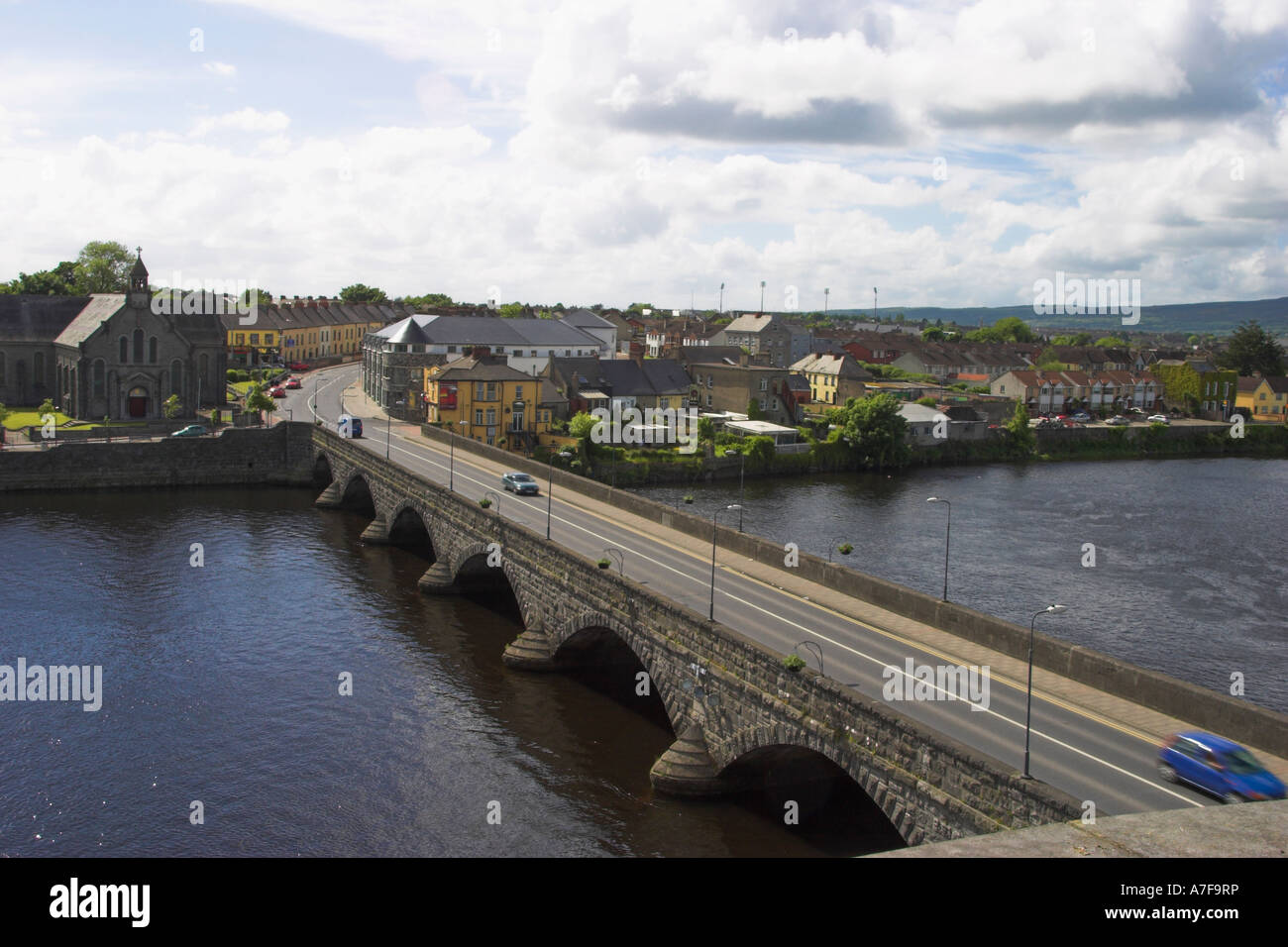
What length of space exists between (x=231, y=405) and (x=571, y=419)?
127 ft

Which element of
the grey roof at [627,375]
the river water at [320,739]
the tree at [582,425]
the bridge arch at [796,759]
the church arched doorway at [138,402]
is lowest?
the river water at [320,739]

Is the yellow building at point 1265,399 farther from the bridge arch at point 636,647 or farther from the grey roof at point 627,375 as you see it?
the bridge arch at point 636,647

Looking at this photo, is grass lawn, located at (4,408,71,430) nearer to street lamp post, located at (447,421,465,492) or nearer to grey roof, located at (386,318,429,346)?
grey roof, located at (386,318,429,346)

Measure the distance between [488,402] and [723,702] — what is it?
72946mm

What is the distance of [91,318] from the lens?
106938mm

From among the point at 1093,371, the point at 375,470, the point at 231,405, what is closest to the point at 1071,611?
the point at 375,470

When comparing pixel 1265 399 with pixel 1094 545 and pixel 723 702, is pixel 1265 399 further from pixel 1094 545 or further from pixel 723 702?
pixel 723 702

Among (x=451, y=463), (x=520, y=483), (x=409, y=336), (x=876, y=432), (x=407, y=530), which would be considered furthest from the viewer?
(x=876, y=432)

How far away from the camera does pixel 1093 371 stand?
172000 mm

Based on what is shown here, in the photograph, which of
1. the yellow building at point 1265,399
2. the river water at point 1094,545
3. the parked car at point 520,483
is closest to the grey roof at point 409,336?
the river water at point 1094,545

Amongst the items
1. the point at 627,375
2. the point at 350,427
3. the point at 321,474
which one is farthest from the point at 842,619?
the point at 627,375

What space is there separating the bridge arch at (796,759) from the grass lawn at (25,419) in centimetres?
8685

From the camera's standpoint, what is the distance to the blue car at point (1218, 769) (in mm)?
22500
